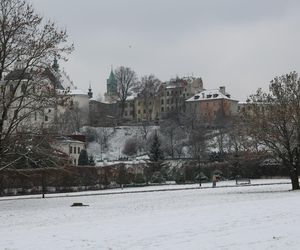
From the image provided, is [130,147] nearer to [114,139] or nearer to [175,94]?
[114,139]

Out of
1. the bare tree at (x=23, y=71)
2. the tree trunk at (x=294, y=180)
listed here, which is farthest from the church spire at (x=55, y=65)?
the tree trunk at (x=294, y=180)

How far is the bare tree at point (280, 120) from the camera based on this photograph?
1636 inches

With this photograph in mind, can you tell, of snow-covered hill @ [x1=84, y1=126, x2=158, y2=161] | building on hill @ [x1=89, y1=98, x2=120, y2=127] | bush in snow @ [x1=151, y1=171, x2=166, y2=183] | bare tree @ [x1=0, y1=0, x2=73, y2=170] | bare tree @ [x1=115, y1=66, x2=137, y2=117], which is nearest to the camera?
bare tree @ [x1=0, y1=0, x2=73, y2=170]

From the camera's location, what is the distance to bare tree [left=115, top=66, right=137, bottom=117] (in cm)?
15775

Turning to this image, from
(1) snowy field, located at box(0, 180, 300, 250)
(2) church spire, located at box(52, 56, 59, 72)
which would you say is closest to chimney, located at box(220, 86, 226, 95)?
(2) church spire, located at box(52, 56, 59, 72)

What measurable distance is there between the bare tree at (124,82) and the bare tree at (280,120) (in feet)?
378

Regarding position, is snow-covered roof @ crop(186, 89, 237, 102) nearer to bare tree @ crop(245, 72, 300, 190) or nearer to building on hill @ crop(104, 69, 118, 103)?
building on hill @ crop(104, 69, 118, 103)

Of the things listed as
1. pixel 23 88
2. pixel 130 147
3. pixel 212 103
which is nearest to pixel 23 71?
pixel 23 88

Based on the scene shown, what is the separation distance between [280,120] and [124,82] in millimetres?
119142

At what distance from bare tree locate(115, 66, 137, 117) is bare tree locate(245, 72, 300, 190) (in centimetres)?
11519

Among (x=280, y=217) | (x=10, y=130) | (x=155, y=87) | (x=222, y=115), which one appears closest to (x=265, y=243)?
(x=280, y=217)

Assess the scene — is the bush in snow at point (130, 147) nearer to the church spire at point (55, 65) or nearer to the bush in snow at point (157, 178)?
the bush in snow at point (157, 178)

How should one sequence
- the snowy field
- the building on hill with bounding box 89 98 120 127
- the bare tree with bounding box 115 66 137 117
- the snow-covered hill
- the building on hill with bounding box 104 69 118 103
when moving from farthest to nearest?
1. the building on hill with bounding box 104 69 118 103
2. the bare tree with bounding box 115 66 137 117
3. the building on hill with bounding box 89 98 120 127
4. the snow-covered hill
5. the snowy field

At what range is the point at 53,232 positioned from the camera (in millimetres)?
17094
